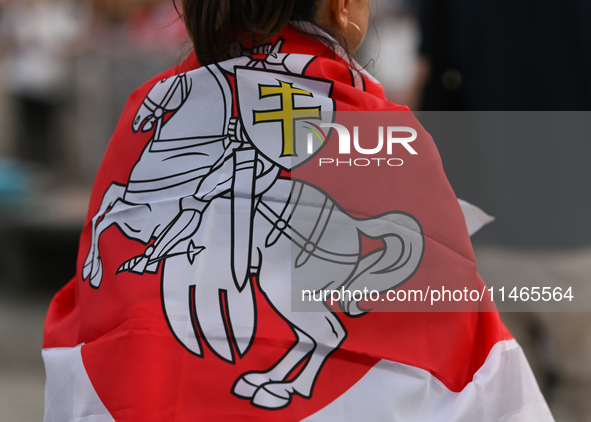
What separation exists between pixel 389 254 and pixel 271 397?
32 cm

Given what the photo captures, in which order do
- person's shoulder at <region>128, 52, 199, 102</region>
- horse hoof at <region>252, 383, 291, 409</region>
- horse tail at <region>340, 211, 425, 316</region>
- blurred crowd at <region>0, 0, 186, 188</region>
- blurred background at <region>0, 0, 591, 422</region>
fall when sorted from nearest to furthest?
horse hoof at <region>252, 383, 291, 409</region> → horse tail at <region>340, 211, 425, 316</region> → person's shoulder at <region>128, 52, 199, 102</region> → blurred background at <region>0, 0, 591, 422</region> → blurred crowd at <region>0, 0, 186, 188</region>

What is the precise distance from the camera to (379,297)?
1.06 metres

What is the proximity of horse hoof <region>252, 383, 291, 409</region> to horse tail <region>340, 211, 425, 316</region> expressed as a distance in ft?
0.68

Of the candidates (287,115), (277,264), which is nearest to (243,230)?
(277,264)

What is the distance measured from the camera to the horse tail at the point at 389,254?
107cm

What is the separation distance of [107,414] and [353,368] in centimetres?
42

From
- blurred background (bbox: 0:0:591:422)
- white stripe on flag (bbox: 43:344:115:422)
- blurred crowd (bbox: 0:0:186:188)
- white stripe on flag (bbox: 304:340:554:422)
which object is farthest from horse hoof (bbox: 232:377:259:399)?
blurred crowd (bbox: 0:0:186:188)

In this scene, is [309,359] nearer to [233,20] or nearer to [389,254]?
[389,254]

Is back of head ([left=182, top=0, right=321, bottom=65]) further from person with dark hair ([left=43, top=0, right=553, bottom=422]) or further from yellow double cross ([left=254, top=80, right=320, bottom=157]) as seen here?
yellow double cross ([left=254, top=80, right=320, bottom=157])

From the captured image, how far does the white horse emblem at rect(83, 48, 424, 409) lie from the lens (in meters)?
1.00

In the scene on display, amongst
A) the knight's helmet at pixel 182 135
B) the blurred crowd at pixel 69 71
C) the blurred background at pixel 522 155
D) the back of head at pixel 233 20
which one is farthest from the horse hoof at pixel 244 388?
the blurred crowd at pixel 69 71

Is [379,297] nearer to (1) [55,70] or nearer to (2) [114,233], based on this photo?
(2) [114,233]

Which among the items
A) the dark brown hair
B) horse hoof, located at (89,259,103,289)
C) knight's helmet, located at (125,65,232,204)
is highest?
the dark brown hair

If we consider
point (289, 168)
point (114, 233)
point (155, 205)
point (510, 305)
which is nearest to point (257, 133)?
point (289, 168)
